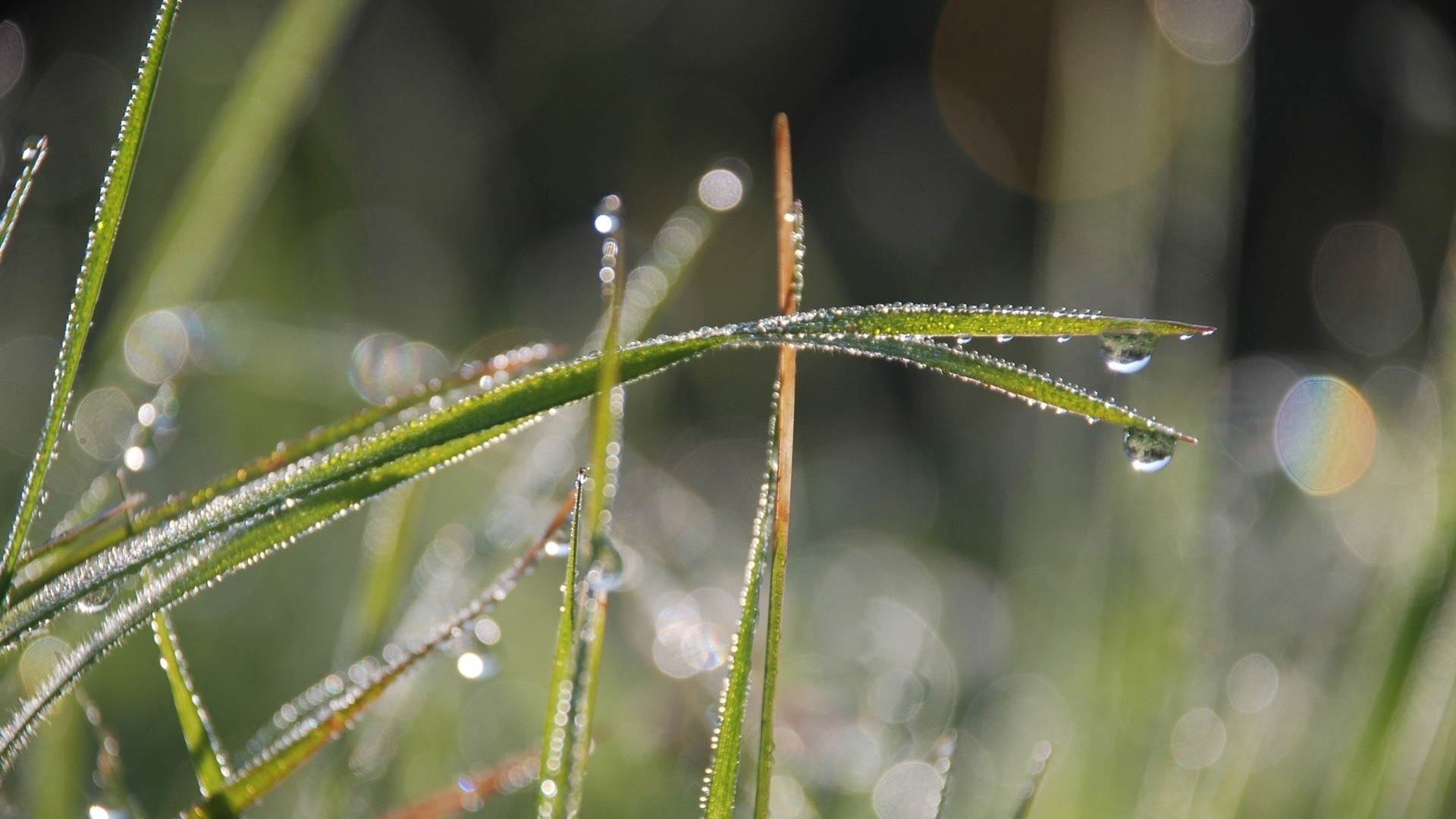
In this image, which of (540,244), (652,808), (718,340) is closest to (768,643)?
(718,340)

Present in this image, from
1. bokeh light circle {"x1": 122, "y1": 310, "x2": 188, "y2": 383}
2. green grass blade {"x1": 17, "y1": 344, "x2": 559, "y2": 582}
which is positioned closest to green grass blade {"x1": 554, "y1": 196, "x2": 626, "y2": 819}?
green grass blade {"x1": 17, "y1": 344, "x2": 559, "y2": 582}

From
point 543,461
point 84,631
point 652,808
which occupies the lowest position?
point 652,808

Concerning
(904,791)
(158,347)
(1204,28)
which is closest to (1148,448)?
(904,791)

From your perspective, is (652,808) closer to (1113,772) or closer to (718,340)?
(1113,772)

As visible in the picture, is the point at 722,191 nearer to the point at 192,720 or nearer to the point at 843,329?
the point at 843,329

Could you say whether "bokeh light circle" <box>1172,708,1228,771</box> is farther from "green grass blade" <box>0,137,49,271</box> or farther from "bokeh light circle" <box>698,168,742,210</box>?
"green grass blade" <box>0,137,49,271</box>
